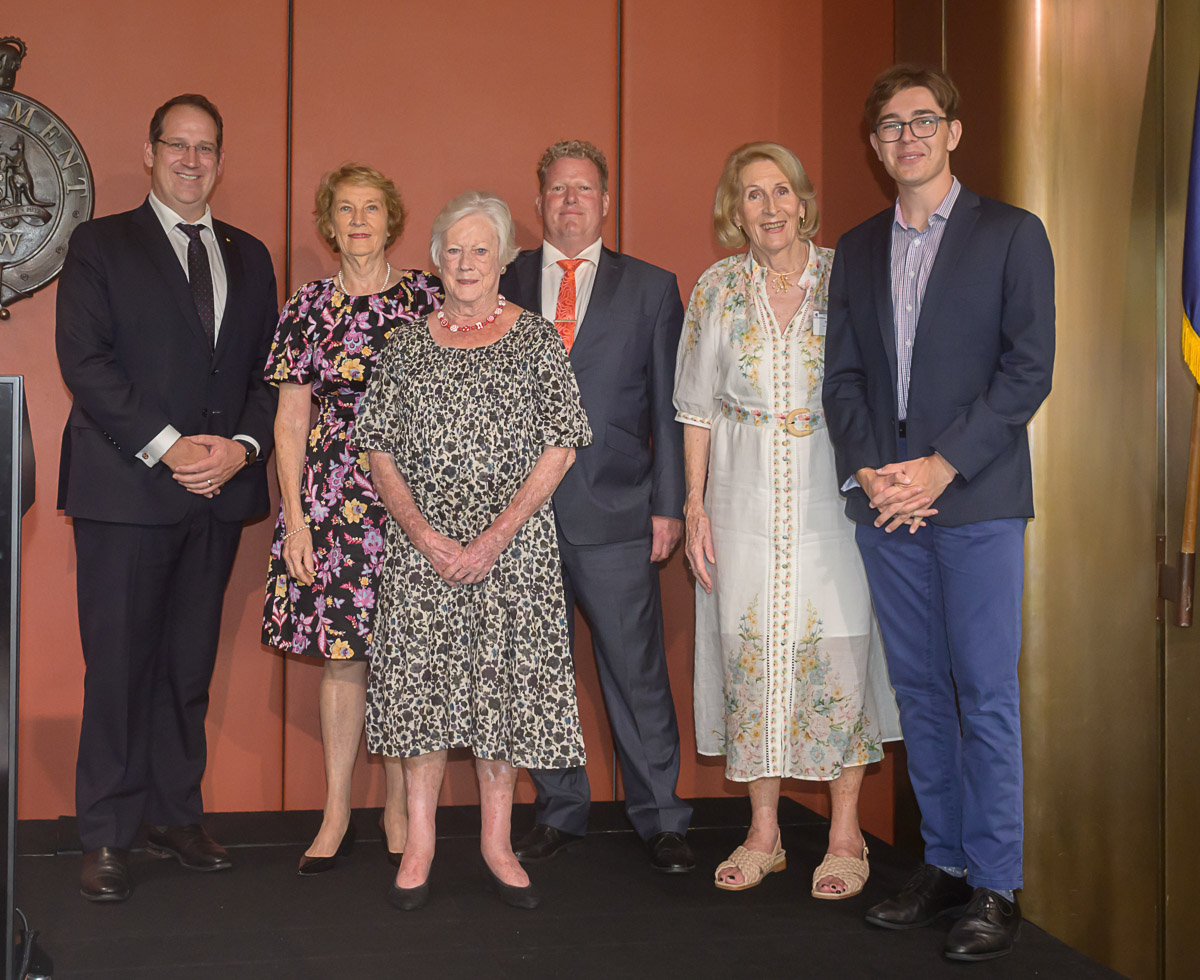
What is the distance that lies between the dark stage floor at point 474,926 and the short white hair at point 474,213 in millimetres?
1649

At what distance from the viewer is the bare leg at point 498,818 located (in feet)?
8.94

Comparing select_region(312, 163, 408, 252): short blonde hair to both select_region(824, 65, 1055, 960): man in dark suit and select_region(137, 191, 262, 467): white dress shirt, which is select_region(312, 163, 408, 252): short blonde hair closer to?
select_region(137, 191, 262, 467): white dress shirt

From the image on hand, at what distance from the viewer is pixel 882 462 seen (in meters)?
2.67

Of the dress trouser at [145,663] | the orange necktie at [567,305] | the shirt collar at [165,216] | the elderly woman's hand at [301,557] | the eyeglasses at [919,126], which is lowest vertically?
the dress trouser at [145,663]

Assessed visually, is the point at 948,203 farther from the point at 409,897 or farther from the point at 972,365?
the point at 409,897

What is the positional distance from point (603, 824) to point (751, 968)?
1159 millimetres

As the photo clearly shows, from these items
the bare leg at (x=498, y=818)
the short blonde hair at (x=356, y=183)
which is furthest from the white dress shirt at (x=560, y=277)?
the bare leg at (x=498, y=818)

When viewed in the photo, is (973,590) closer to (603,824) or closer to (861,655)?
(861,655)

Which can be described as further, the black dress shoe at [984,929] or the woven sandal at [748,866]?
the woven sandal at [748,866]

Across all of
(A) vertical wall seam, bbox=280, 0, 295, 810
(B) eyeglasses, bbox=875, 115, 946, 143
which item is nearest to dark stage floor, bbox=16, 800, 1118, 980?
(A) vertical wall seam, bbox=280, 0, 295, 810

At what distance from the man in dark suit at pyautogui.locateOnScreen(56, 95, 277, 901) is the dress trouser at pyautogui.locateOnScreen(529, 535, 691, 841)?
98cm

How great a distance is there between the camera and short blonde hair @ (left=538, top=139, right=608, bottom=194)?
3211mm

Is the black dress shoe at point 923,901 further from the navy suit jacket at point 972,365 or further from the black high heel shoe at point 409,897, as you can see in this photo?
the black high heel shoe at point 409,897

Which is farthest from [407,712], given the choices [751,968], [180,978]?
[751,968]
